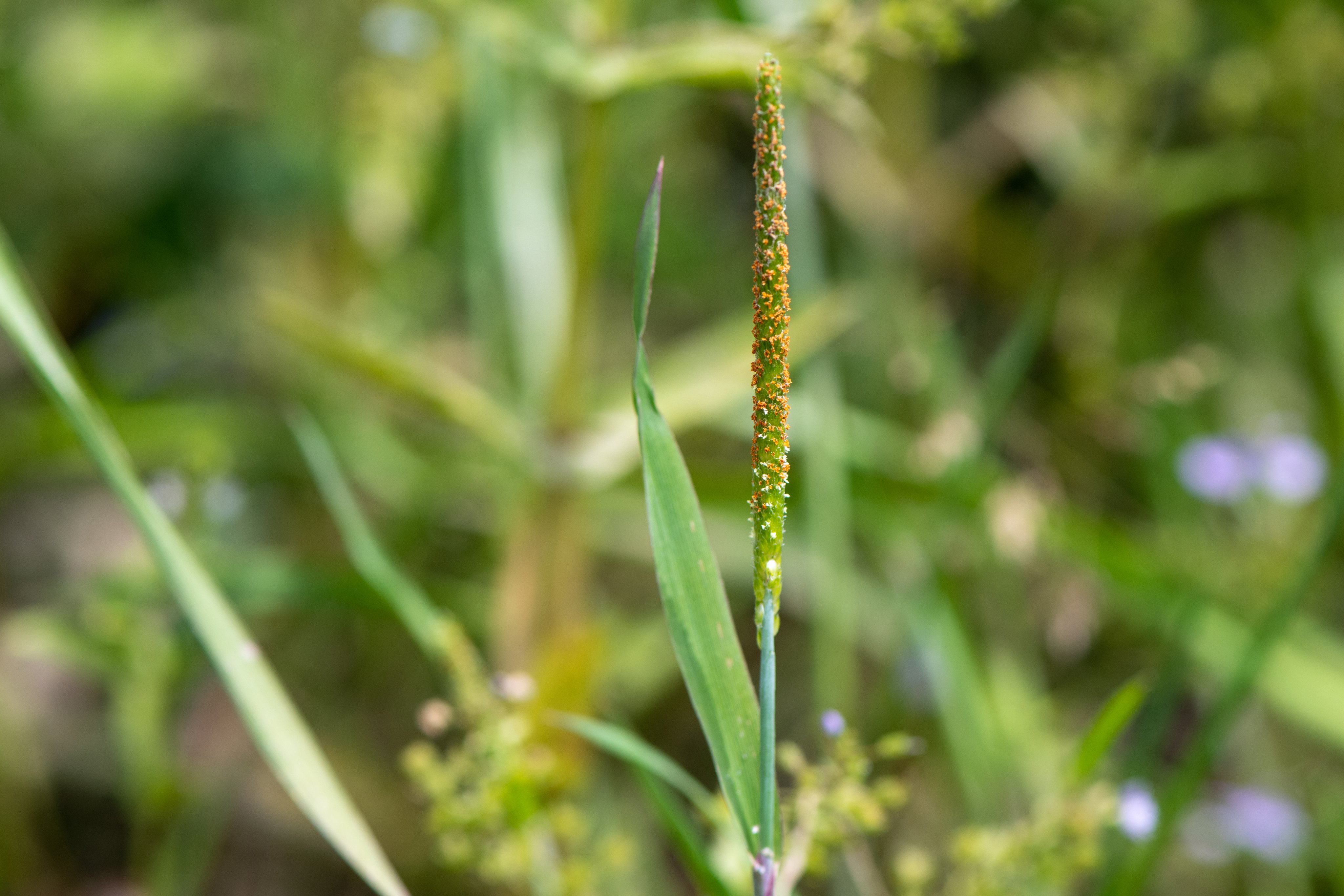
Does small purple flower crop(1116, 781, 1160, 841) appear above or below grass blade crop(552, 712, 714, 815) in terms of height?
below

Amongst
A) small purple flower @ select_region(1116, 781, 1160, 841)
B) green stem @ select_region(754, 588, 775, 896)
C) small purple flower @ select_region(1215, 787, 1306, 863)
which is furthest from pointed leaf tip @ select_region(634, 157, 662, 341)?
small purple flower @ select_region(1215, 787, 1306, 863)

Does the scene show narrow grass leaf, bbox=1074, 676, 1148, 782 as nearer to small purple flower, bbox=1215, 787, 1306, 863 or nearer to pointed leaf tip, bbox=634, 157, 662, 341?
pointed leaf tip, bbox=634, 157, 662, 341

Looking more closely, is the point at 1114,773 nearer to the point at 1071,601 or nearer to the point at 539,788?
the point at 1071,601

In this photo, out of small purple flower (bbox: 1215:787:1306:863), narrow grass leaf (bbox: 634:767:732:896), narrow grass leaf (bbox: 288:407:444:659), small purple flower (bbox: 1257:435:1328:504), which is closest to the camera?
narrow grass leaf (bbox: 634:767:732:896)

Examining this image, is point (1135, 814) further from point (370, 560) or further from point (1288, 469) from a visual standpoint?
point (1288, 469)

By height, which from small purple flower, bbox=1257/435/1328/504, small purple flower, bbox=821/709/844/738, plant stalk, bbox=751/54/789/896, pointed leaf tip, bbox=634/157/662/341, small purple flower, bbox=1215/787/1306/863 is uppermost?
small purple flower, bbox=1257/435/1328/504

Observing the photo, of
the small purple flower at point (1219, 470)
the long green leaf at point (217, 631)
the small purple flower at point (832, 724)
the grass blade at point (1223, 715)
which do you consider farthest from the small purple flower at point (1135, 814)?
the small purple flower at point (1219, 470)

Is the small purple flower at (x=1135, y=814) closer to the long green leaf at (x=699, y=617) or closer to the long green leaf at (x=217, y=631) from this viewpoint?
the long green leaf at (x=699, y=617)
